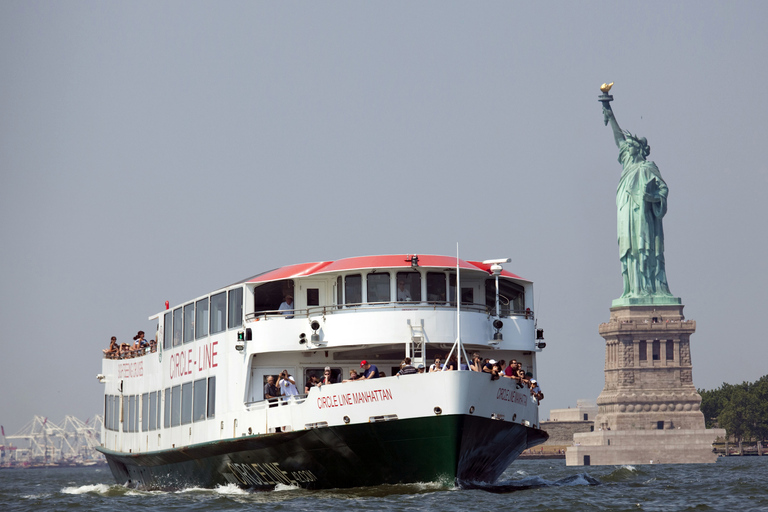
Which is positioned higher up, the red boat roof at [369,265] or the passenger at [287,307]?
the red boat roof at [369,265]

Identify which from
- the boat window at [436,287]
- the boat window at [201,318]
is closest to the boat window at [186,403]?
the boat window at [201,318]

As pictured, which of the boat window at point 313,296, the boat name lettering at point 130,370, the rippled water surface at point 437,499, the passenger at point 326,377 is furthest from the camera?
the boat name lettering at point 130,370

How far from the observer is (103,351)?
53.2 metres

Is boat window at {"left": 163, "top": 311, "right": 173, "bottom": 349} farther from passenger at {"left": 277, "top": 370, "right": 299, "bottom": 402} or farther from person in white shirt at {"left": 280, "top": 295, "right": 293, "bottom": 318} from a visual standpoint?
passenger at {"left": 277, "top": 370, "right": 299, "bottom": 402}

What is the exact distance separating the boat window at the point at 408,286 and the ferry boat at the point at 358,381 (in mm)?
30

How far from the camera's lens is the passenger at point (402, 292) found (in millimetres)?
35125

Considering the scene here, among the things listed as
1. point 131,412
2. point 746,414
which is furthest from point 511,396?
point 746,414

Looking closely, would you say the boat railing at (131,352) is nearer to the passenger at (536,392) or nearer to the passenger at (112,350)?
the passenger at (112,350)

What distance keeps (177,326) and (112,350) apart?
32.8 ft

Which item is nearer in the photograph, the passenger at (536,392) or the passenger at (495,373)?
the passenger at (495,373)

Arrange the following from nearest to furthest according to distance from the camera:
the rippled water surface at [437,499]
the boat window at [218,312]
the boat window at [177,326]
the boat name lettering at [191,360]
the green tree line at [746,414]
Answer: the rippled water surface at [437,499] → the boat window at [218,312] → the boat name lettering at [191,360] → the boat window at [177,326] → the green tree line at [746,414]

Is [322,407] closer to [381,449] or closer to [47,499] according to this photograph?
[381,449]

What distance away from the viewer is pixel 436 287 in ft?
117

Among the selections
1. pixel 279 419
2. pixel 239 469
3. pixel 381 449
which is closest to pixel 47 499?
pixel 239 469
